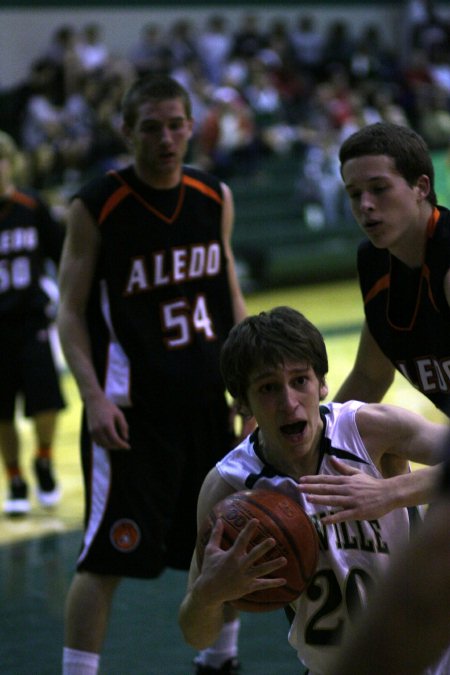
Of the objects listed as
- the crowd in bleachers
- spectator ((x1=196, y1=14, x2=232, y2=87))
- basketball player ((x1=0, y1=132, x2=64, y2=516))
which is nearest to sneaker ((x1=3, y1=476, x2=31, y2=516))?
basketball player ((x1=0, y1=132, x2=64, y2=516))

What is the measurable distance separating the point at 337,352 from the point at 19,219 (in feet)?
14.9

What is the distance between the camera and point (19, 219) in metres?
6.69

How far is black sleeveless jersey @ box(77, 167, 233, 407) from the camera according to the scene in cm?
419

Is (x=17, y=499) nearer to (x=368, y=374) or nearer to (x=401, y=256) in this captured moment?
(x=368, y=374)

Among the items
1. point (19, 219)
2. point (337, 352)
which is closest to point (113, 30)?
point (337, 352)

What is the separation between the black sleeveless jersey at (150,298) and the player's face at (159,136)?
86mm

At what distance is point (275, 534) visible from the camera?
270 centimetres

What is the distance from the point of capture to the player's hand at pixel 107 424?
159 inches

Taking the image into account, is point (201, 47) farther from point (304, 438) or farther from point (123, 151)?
point (304, 438)

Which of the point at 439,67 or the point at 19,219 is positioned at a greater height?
the point at 439,67

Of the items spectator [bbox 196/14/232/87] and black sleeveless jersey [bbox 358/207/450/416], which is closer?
black sleeveless jersey [bbox 358/207/450/416]

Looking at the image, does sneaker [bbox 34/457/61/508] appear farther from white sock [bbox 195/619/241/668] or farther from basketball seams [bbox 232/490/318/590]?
basketball seams [bbox 232/490/318/590]

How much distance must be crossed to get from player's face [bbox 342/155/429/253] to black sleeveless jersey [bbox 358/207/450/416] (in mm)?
91

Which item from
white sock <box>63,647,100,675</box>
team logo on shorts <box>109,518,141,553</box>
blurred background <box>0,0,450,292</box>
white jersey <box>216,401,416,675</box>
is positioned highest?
blurred background <box>0,0,450,292</box>
